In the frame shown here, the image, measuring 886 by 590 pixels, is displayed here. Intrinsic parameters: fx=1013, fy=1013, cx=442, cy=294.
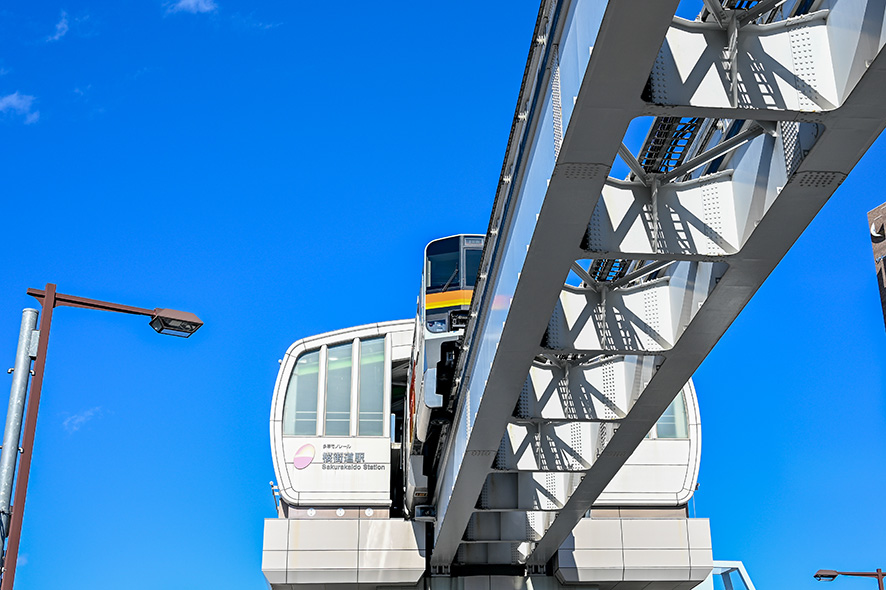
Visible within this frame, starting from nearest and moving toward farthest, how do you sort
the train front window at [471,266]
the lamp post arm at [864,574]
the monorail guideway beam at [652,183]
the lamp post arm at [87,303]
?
the monorail guideway beam at [652,183] < the lamp post arm at [87,303] < the train front window at [471,266] < the lamp post arm at [864,574]

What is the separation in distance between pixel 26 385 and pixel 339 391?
68.6 feet

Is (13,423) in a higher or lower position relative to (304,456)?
lower

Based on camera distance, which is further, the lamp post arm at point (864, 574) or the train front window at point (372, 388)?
the train front window at point (372, 388)

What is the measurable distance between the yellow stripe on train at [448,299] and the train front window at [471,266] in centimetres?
60

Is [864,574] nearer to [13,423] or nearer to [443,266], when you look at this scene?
[443,266]

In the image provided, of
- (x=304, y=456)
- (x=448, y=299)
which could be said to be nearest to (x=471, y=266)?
Answer: (x=448, y=299)

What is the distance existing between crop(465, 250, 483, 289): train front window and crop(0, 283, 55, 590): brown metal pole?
40.4 feet

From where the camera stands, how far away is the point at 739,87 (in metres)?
9.38

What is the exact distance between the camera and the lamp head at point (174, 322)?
537 inches

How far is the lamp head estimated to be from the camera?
1364 cm

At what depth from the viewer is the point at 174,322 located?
1375 centimetres

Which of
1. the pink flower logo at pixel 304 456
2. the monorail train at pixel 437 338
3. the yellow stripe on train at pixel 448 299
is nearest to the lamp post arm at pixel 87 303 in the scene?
the monorail train at pixel 437 338

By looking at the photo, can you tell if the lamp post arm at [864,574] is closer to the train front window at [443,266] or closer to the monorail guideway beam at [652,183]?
the monorail guideway beam at [652,183]

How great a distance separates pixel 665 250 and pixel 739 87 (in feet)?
8.67
